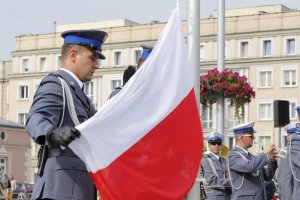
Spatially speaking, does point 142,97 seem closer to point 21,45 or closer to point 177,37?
point 177,37

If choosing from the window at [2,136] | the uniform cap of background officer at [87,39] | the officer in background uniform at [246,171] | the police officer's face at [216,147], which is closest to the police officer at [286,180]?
the officer in background uniform at [246,171]

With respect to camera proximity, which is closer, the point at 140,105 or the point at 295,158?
the point at 140,105

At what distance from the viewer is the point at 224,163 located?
14117 mm

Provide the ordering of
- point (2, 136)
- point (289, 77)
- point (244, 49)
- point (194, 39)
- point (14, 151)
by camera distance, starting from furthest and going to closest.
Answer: point (244, 49)
point (289, 77)
point (14, 151)
point (2, 136)
point (194, 39)

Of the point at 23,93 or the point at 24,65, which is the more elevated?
the point at 24,65

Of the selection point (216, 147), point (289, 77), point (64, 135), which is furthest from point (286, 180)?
point (289, 77)

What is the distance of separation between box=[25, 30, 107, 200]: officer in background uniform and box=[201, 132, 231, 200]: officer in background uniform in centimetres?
803

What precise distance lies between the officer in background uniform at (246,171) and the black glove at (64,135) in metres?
6.59

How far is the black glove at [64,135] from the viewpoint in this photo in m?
5.15

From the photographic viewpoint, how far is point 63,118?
5.69 m

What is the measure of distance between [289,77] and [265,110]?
11.0 feet

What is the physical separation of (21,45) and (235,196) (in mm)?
80172

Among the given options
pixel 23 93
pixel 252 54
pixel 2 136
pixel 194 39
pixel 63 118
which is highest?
pixel 252 54

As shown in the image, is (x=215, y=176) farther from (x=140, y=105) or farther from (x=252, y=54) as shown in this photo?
(x=252, y=54)
